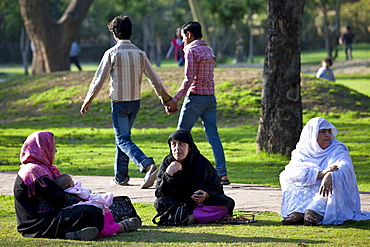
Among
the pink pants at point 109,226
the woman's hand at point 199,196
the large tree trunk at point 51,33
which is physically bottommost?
the pink pants at point 109,226

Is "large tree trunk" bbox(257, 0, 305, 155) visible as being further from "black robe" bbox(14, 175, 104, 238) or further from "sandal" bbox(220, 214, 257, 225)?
"black robe" bbox(14, 175, 104, 238)

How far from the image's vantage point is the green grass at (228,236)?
17.0 ft

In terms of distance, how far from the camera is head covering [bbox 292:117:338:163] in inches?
250

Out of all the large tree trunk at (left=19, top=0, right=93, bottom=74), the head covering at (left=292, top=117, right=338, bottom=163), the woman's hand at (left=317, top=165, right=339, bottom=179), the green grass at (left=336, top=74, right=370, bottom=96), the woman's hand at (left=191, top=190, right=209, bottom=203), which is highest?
the large tree trunk at (left=19, top=0, right=93, bottom=74)

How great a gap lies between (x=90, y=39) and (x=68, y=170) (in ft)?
166

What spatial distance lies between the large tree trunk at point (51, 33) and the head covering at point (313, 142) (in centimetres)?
1846

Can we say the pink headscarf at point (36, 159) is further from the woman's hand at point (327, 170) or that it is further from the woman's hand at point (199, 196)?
the woman's hand at point (327, 170)

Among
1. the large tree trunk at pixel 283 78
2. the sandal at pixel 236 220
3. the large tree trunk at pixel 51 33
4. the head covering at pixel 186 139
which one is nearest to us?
the head covering at pixel 186 139

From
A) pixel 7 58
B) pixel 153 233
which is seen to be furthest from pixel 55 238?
pixel 7 58

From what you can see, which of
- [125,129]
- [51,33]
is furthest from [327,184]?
[51,33]

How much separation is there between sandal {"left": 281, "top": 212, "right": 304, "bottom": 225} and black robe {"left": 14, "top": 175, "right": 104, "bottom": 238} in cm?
182

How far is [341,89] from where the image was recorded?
17984 millimetres

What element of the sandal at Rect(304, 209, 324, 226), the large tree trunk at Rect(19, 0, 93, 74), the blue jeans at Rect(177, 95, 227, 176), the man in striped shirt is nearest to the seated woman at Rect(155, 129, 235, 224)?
the sandal at Rect(304, 209, 324, 226)

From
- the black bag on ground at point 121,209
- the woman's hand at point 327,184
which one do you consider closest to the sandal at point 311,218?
the woman's hand at point 327,184
